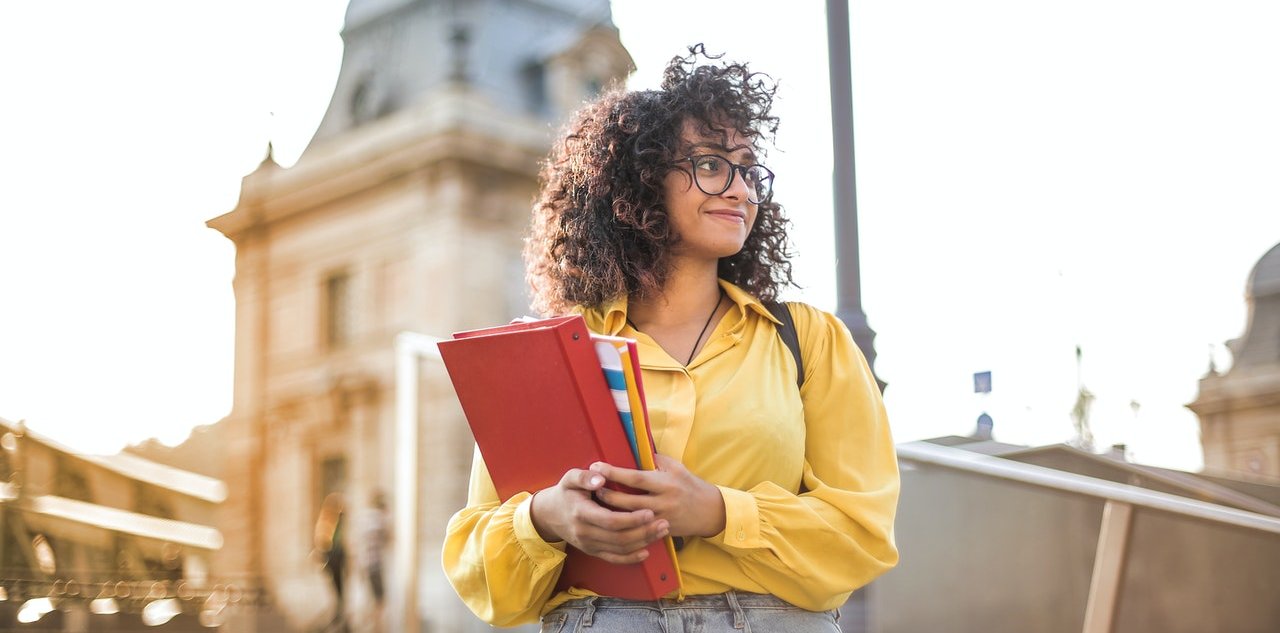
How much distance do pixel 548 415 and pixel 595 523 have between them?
0.17 m

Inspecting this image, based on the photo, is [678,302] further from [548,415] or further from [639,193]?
[548,415]

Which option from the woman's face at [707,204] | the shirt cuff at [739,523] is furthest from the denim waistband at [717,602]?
the woman's face at [707,204]

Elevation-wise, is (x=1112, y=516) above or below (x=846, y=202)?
below

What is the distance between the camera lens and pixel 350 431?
702 cm

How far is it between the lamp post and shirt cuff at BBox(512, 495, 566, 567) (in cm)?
224

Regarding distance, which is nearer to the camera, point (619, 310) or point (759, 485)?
point (759, 485)

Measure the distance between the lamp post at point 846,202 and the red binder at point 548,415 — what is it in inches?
86.3

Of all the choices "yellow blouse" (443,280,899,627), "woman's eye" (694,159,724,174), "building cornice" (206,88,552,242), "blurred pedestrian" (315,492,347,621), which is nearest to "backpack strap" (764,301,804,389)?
"yellow blouse" (443,280,899,627)

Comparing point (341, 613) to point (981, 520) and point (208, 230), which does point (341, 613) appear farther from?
point (981, 520)

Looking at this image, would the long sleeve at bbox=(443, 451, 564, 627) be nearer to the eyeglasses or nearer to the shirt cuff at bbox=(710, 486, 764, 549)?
the shirt cuff at bbox=(710, 486, 764, 549)

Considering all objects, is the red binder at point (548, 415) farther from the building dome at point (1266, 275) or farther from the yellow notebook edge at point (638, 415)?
the building dome at point (1266, 275)

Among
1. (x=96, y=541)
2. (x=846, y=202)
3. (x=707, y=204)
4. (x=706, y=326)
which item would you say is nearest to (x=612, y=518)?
(x=706, y=326)

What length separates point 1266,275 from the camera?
4484mm

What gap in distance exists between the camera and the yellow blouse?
1.63 m
